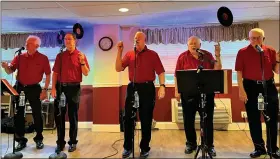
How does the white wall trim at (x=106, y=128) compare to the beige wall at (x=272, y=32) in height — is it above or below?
below

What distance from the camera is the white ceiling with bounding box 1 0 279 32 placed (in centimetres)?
346

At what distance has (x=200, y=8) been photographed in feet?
12.1

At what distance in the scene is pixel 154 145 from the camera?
3.38m

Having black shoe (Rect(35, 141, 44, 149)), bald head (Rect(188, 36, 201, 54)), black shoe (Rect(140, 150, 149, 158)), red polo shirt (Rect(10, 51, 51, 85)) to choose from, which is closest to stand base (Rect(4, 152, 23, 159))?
black shoe (Rect(35, 141, 44, 149))

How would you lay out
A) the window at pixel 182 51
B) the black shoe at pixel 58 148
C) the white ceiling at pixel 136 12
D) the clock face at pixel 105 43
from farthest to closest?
the window at pixel 182 51 → the clock face at pixel 105 43 → the white ceiling at pixel 136 12 → the black shoe at pixel 58 148

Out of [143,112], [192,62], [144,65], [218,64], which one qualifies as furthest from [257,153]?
[144,65]

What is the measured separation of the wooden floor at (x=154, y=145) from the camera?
2.90 meters

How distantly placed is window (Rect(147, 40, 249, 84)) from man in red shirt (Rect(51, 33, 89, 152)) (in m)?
1.92

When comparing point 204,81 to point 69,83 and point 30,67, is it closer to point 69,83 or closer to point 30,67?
point 69,83

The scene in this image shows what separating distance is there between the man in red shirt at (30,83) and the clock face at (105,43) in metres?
1.47

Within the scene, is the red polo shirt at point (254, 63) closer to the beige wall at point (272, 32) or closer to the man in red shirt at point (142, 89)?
the man in red shirt at point (142, 89)

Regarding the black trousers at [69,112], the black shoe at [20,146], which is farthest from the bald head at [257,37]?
the black shoe at [20,146]

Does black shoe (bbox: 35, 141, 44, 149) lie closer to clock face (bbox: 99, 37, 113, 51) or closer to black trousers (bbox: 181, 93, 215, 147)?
black trousers (bbox: 181, 93, 215, 147)

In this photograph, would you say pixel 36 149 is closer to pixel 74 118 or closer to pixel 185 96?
pixel 74 118
